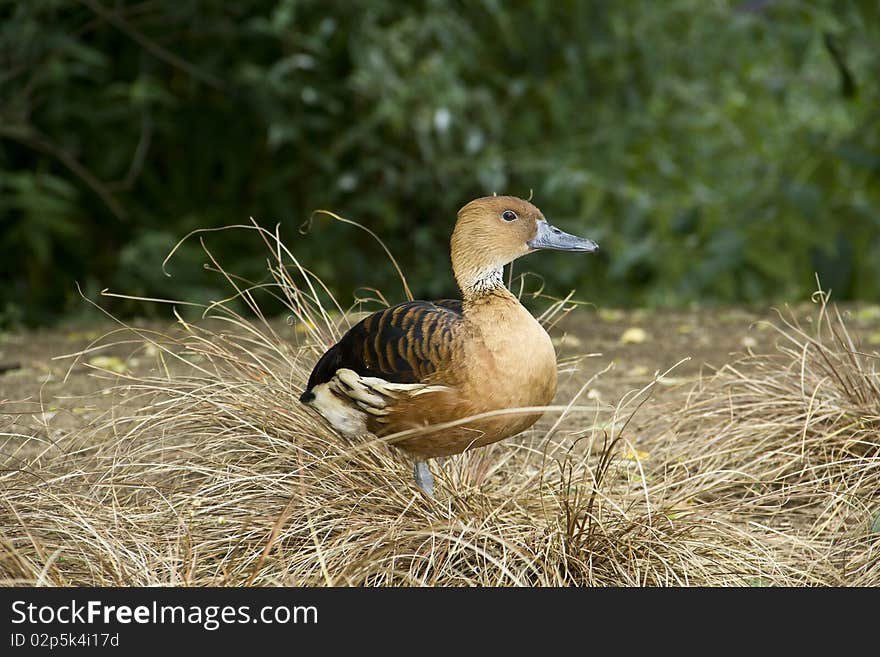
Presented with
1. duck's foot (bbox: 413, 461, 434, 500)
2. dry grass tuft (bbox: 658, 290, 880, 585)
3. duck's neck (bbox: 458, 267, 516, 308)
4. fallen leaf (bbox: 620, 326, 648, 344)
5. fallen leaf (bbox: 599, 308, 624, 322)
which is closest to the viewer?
duck's neck (bbox: 458, 267, 516, 308)

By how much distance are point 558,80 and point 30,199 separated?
321 cm

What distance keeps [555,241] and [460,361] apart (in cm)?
43

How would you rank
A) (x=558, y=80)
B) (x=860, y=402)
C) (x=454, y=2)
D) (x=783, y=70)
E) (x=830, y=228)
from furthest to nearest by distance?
(x=783, y=70), (x=558, y=80), (x=454, y=2), (x=830, y=228), (x=860, y=402)

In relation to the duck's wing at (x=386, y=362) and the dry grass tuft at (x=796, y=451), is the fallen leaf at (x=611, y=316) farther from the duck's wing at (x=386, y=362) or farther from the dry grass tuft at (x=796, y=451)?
the duck's wing at (x=386, y=362)

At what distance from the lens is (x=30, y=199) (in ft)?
19.6

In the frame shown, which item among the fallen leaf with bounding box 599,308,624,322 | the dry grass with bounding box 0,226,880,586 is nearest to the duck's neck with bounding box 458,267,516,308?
the dry grass with bounding box 0,226,880,586

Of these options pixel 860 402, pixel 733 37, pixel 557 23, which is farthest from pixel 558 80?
pixel 860 402

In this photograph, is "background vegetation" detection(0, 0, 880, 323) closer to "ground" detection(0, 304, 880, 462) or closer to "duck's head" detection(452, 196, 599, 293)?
"ground" detection(0, 304, 880, 462)

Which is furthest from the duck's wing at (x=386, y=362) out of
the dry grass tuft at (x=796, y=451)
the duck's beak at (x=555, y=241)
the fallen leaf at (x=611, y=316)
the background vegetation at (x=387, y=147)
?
the background vegetation at (x=387, y=147)

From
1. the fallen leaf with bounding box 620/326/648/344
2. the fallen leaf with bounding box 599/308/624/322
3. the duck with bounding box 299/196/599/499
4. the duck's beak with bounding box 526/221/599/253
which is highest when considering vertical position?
the duck's beak with bounding box 526/221/599/253

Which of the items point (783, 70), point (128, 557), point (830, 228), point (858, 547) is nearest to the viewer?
point (128, 557)

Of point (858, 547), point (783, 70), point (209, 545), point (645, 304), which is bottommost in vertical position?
point (645, 304)

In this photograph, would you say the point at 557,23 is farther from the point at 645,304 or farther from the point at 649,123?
the point at 645,304

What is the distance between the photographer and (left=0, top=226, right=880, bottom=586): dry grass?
2.77 metres
